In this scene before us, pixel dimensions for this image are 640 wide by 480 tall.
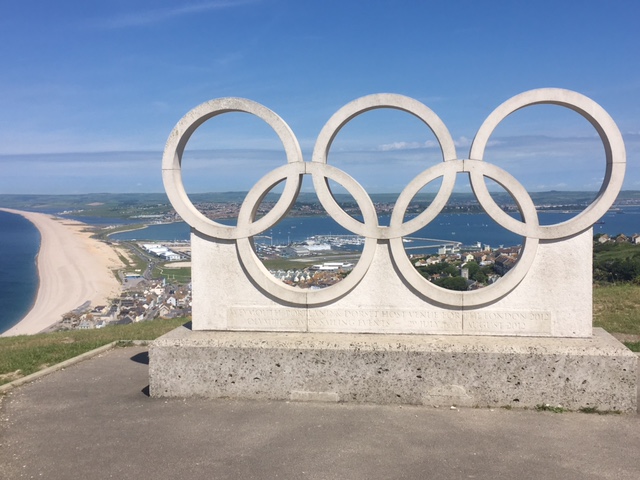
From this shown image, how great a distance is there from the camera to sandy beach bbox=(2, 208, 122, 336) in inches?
1223

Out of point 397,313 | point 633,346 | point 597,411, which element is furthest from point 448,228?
point 597,411

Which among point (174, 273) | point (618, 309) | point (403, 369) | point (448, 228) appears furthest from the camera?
point (448, 228)

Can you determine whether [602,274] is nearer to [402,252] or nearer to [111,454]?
[402,252]

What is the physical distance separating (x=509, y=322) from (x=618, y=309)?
24.8 ft

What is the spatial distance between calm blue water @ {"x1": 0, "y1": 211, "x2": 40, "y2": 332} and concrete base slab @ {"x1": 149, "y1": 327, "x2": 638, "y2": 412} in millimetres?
24716

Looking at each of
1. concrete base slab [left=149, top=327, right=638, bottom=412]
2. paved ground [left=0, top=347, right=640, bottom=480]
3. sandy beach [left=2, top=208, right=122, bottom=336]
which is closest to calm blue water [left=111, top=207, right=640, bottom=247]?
sandy beach [left=2, top=208, right=122, bottom=336]

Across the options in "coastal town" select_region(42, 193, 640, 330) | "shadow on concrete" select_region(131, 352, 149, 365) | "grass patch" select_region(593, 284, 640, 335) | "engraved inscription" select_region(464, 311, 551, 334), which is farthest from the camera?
"coastal town" select_region(42, 193, 640, 330)

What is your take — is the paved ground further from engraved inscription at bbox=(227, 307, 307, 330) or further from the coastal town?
the coastal town

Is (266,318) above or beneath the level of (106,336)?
above

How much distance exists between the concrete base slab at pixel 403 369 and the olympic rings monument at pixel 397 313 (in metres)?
0.02

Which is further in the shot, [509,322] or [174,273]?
[174,273]

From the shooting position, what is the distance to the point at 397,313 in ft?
29.6

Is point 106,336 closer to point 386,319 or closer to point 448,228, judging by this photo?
point 386,319

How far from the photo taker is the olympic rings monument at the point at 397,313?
317 inches
